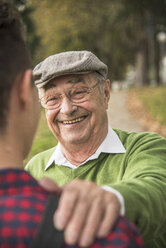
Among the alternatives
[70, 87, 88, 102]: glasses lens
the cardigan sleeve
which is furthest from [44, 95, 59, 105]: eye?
the cardigan sleeve

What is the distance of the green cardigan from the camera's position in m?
1.86

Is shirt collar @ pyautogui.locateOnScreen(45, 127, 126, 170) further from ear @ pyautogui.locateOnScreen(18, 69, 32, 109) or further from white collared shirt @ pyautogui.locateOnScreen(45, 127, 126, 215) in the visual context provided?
ear @ pyautogui.locateOnScreen(18, 69, 32, 109)

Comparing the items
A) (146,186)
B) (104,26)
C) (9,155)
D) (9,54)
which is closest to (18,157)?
(9,155)

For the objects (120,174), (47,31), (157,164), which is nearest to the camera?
(157,164)

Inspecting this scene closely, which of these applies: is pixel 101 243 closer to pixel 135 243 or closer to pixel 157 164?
pixel 135 243

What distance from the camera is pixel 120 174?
2688 mm

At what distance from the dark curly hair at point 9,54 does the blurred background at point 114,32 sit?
11942 millimetres

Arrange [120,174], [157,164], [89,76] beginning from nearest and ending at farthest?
1. [157,164]
2. [120,174]
3. [89,76]

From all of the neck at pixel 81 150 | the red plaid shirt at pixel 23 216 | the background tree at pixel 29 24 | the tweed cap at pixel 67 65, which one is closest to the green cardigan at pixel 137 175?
the neck at pixel 81 150

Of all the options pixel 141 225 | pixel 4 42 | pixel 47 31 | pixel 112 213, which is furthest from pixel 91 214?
pixel 47 31

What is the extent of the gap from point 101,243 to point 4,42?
2.60 ft

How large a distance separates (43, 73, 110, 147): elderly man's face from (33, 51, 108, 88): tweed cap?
0.29ft

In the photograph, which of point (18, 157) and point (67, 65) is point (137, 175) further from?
point (67, 65)

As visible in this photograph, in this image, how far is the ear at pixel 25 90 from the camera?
1478 mm
